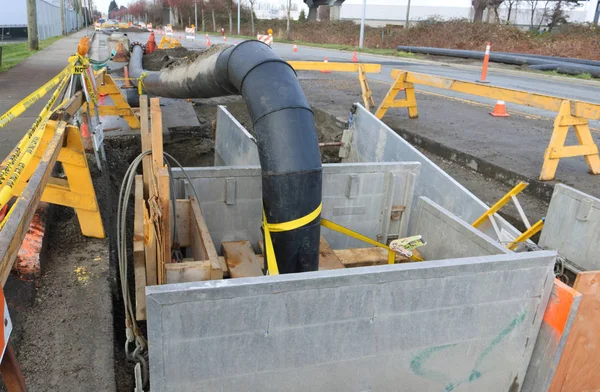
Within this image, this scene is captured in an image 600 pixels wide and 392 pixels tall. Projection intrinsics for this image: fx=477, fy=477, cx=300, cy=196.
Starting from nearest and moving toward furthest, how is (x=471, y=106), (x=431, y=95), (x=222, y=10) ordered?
(x=471, y=106) → (x=431, y=95) → (x=222, y=10)

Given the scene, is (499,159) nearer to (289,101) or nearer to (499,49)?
(289,101)

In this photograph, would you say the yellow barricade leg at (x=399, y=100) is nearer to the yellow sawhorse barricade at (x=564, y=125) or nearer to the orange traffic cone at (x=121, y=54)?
the yellow sawhorse barricade at (x=564, y=125)

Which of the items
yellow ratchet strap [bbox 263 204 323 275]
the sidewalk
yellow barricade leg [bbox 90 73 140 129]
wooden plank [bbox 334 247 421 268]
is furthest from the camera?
yellow barricade leg [bbox 90 73 140 129]

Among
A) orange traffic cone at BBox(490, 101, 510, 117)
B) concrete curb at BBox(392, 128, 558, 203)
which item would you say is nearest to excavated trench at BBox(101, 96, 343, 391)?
concrete curb at BBox(392, 128, 558, 203)

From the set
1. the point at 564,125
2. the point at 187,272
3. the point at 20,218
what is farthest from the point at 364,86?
the point at 20,218

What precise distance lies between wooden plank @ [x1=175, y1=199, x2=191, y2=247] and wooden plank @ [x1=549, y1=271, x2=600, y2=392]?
3.32 m

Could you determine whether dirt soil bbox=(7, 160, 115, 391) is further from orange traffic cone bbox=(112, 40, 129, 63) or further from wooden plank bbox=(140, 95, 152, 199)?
orange traffic cone bbox=(112, 40, 129, 63)

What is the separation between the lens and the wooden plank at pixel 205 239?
3.42m

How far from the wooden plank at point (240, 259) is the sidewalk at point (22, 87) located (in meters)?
3.36

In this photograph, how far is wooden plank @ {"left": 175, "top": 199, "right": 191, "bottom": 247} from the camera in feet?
15.3

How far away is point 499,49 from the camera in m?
28.2

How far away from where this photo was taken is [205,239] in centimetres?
393

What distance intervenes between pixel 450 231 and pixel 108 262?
298cm

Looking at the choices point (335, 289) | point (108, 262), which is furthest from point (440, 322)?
point (108, 262)
